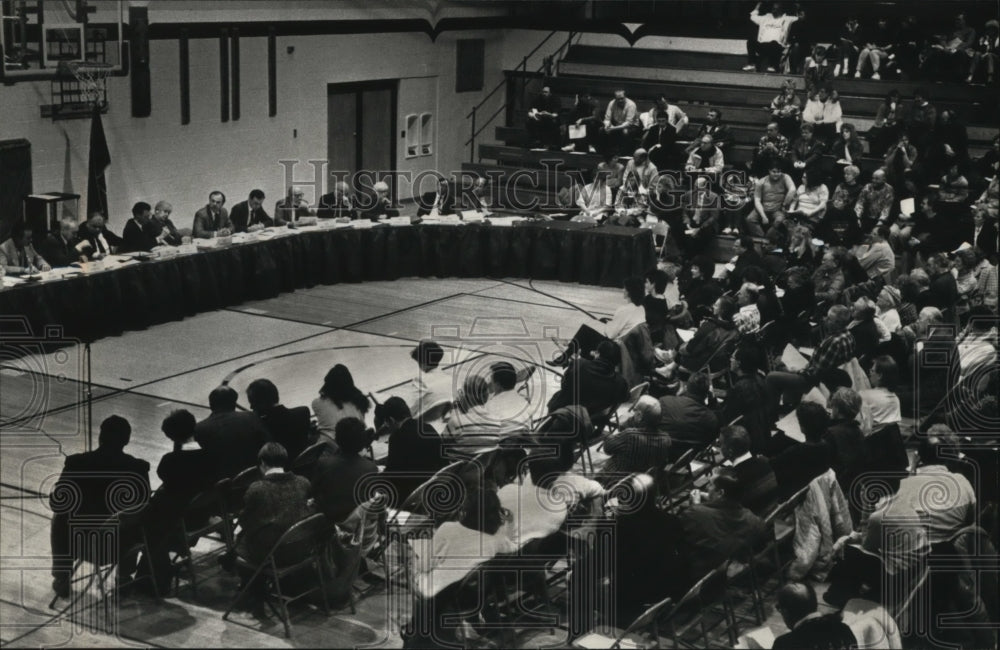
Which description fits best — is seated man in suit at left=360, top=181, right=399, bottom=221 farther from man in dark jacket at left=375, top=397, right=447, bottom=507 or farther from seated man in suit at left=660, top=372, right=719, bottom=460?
man in dark jacket at left=375, top=397, right=447, bottom=507

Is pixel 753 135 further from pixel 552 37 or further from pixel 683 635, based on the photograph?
pixel 683 635

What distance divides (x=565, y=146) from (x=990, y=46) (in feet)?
22.8

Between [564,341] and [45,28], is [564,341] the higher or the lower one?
the lower one

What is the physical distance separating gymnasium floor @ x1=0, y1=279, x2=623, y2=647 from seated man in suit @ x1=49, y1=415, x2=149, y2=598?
0.59 m

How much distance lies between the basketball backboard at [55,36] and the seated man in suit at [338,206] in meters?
3.09

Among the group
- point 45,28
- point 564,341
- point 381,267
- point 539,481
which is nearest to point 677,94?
point 381,267

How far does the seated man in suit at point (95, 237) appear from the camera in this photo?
13.8 m

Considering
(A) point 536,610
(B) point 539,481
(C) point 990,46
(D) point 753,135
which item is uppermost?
(C) point 990,46

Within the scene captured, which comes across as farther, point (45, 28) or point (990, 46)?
point (990, 46)

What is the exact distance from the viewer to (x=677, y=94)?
71.8 ft

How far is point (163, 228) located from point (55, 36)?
102 inches

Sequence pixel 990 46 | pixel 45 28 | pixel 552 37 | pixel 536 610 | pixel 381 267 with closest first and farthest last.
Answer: pixel 536 610 → pixel 45 28 → pixel 381 267 → pixel 990 46 → pixel 552 37

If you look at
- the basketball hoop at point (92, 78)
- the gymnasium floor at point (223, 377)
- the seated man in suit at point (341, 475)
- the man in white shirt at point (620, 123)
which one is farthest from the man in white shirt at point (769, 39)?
the seated man in suit at point (341, 475)

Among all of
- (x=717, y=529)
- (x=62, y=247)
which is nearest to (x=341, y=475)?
(x=717, y=529)
